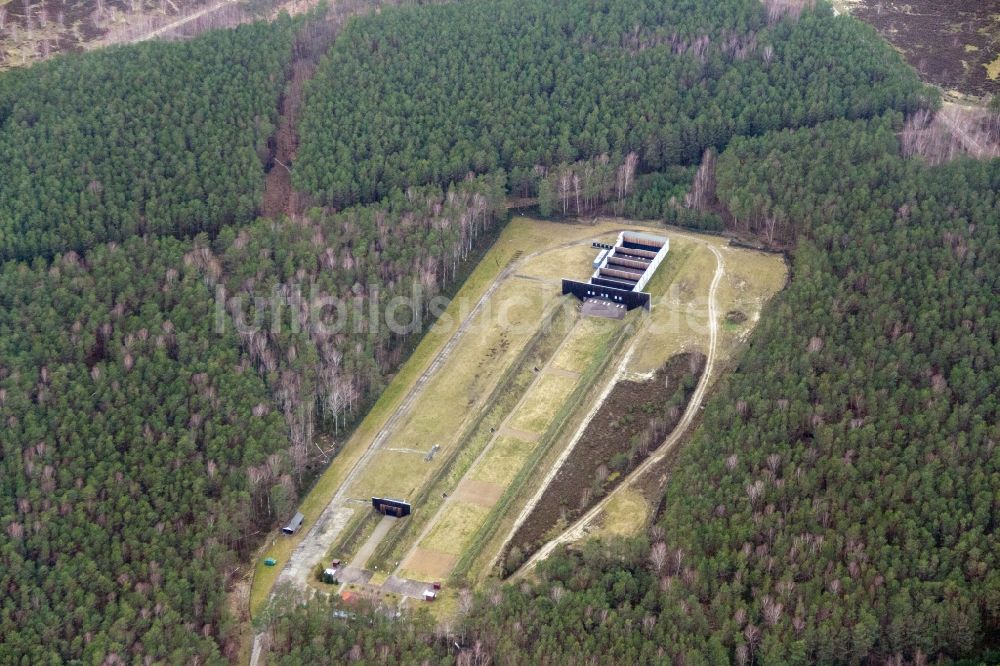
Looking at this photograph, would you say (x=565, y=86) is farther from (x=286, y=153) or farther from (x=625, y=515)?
(x=625, y=515)

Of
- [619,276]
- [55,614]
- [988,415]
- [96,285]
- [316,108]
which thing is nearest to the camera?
[55,614]

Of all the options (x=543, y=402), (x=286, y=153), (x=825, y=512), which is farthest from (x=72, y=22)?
(x=825, y=512)

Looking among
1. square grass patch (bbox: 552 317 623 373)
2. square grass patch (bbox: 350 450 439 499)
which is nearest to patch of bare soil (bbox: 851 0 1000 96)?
square grass patch (bbox: 552 317 623 373)

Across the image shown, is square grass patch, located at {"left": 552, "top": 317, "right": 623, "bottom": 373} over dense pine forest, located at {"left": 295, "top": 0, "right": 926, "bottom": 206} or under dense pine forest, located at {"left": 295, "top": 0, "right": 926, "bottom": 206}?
under

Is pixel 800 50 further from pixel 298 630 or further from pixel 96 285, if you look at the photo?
pixel 298 630

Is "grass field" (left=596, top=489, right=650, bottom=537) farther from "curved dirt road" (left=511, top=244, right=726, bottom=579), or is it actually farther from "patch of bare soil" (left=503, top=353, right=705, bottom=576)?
"patch of bare soil" (left=503, top=353, right=705, bottom=576)

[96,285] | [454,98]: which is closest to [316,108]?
[454,98]
